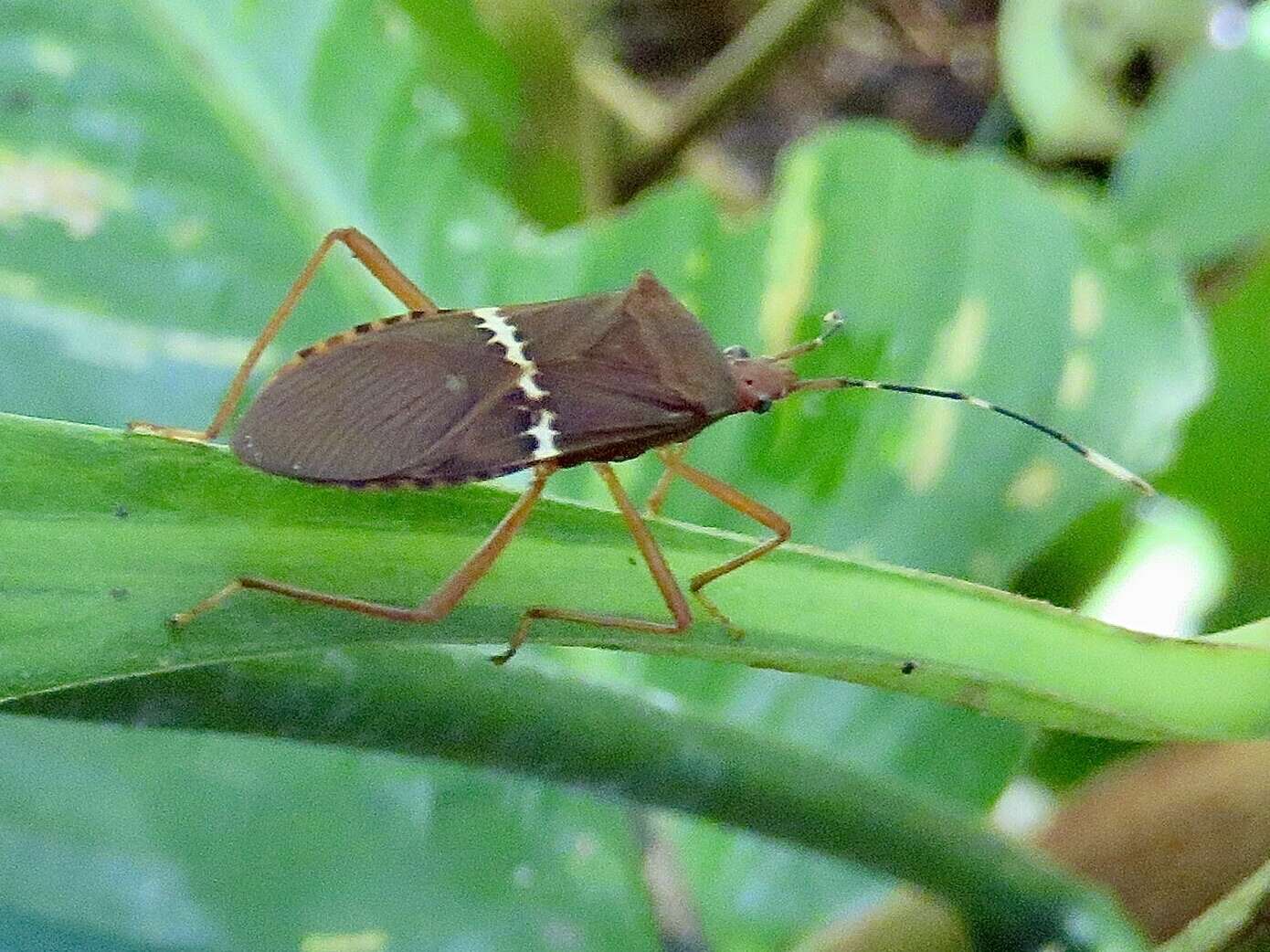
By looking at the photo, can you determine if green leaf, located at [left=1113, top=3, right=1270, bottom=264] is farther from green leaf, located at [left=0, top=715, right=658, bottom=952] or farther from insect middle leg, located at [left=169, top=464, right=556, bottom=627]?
insect middle leg, located at [left=169, top=464, right=556, bottom=627]

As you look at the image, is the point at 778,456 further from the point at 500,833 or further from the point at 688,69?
the point at 688,69

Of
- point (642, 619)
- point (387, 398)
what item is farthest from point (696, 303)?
point (642, 619)

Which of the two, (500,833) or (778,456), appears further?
(778,456)

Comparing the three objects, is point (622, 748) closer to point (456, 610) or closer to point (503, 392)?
Answer: point (456, 610)

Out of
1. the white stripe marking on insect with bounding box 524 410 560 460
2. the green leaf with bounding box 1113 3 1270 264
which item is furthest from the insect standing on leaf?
the green leaf with bounding box 1113 3 1270 264

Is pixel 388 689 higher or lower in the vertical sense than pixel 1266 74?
lower

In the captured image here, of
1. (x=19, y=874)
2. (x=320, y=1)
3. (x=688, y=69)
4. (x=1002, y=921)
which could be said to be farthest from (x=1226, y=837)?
(x=688, y=69)
